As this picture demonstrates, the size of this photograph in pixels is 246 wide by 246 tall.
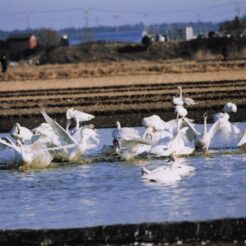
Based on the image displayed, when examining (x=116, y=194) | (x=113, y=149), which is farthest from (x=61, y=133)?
(x=116, y=194)

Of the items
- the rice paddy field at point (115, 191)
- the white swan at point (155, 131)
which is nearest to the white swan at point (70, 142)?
the rice paddy field at point (115, 191)

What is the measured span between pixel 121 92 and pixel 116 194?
23.2m

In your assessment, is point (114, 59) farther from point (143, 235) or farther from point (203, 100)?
point (143, 235)

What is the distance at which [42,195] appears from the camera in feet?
48.9

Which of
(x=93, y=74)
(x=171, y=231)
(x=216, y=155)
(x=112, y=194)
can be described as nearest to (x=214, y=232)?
(x=171, y=231)

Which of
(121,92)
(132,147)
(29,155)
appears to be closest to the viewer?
(29,155)

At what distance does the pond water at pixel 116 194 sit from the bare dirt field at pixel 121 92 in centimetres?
818

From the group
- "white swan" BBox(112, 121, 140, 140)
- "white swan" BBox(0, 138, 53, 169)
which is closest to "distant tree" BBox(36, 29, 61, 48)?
"white swan" BBox(112, 121, 140, 140)

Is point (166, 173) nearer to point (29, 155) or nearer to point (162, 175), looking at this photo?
point (162, 175)

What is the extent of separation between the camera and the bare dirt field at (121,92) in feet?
93.4

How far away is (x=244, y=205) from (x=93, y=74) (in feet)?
138

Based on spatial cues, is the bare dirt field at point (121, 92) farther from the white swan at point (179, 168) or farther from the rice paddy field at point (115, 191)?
the white swan at point (179, 168)

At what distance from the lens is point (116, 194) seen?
48.0 ft

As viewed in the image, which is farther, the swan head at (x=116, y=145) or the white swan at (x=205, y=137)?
the swan head at (x=116, y=145)
